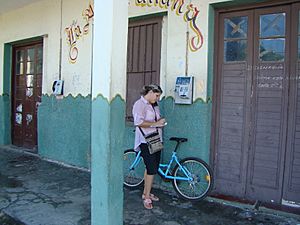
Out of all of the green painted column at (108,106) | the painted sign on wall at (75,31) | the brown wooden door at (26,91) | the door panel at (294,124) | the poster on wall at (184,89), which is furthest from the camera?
the brown wooden door at (26,91)

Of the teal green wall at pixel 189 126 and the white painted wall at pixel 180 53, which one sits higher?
the white painted wall at pixel 180 53

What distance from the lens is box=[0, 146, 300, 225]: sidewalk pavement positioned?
3.84m

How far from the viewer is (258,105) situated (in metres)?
4.36

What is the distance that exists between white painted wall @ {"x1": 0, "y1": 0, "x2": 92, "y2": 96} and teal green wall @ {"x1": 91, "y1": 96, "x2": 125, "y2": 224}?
3.05 meters

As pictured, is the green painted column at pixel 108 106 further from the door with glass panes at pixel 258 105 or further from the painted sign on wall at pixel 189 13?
the door with glass panes at pixel 258 105

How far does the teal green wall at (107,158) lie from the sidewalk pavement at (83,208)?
2.20 ft

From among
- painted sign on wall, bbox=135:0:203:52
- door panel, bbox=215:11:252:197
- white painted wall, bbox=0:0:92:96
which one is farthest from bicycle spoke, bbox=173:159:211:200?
white painted wall, bbox=0:0:92:96

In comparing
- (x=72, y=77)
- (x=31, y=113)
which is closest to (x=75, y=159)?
(x=72, y=77)

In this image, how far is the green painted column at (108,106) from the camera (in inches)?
120

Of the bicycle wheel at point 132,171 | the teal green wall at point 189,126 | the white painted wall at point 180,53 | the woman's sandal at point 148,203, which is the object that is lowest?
the woman's sandal at point 148,203

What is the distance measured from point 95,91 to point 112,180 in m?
0.89

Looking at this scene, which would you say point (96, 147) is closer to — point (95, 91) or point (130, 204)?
point (95, 91)

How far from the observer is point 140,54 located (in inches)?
213

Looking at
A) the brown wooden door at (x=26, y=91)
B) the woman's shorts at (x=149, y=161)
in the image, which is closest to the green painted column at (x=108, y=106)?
the woman's shorts at (x=149, y=161)
